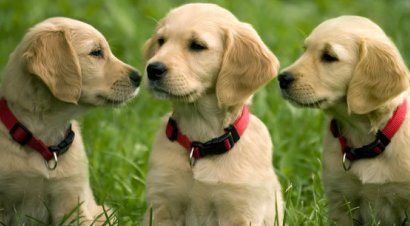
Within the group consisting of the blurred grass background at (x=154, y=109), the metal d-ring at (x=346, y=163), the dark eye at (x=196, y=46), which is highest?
the dark eye at (x=196, y=46)

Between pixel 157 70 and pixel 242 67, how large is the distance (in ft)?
1.80

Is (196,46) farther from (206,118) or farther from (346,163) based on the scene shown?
(346,163)

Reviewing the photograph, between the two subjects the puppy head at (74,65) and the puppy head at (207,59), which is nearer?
the puppy head at (207,59)

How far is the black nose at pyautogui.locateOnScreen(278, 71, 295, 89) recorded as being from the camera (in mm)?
6406

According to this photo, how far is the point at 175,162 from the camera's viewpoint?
6238 mm

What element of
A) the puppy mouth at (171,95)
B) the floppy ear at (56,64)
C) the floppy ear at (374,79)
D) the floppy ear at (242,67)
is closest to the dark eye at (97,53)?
the floppy ear at (56,64)

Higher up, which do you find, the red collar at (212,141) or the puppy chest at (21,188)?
the red collar at (212,141)

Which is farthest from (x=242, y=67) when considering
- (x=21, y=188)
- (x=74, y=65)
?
(x=21, y=188)

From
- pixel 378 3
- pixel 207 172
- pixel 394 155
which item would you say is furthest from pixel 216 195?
pixel 378 3

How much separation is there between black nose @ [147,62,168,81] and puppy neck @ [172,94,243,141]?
0.32 meters

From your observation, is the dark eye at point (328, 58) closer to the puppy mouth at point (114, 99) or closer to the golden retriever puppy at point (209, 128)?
the golden retriever puppy at point (209, 128)

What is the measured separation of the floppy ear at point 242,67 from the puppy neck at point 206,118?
0.14 m

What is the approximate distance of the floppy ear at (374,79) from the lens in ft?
20.7

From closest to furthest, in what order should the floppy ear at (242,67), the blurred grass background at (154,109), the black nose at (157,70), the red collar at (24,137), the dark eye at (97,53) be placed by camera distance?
the black nose at (157,70) → the floppy ear at (242,67) → the red collar at (24,137) → the dark eye at (97,53) → the blurred grass background at (154,109)
